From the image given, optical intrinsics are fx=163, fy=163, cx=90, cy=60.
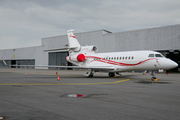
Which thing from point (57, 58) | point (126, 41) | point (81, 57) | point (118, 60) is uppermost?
point (126, 41)

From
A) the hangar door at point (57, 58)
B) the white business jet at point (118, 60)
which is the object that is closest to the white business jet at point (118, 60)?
the white business jet at point (118, 60)

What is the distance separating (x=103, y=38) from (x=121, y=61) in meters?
25.7

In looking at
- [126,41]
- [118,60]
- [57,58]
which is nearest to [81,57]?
[118,60]

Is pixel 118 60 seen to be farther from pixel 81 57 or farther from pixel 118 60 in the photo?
pixel 81 57

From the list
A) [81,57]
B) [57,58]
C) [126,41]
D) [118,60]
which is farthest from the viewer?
[57,58]

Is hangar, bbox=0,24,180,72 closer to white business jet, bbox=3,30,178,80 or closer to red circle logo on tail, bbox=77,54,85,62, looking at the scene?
white business jet, bbox=3,30,178,80

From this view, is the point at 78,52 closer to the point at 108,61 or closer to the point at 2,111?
the point at 108,61

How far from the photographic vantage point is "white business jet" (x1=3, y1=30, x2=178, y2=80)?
18219 millimetres

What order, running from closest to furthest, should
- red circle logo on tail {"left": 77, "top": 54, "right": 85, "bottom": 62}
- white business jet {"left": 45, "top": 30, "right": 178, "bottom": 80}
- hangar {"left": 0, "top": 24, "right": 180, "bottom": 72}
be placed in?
white business jet {"left": 45, "top": 30, "right": 178, "bottom": 80} < red circle logo on tail {"left": 77, "top": 54, "right": 85, "bottom": 62} < hangar {"left": 0, "top": 24, "right": 180, "bottom": 72}

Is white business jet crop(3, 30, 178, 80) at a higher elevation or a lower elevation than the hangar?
lower

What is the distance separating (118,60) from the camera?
70.9ft

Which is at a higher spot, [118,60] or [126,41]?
[126,41]

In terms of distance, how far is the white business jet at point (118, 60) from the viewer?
18219 mm

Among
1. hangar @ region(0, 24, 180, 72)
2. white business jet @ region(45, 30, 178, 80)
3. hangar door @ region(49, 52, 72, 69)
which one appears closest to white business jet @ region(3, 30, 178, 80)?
white business jet @ region(45, 30, 178, 80)
